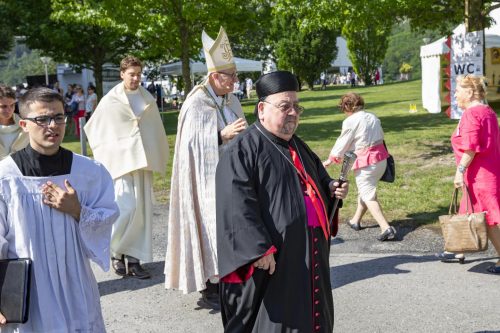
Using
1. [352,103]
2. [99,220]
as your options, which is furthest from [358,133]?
[99,220]

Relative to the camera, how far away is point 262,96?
3549 mm

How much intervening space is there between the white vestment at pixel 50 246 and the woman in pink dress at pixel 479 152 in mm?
3779

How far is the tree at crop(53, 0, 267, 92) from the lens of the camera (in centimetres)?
1869

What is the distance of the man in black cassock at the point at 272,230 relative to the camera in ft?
10.9

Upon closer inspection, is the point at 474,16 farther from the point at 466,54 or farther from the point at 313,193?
the point at 313,193

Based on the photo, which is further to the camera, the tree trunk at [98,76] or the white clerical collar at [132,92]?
the tree trunk at [98,76]

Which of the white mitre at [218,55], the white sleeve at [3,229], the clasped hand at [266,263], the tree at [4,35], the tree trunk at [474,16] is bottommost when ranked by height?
the clasped hand at [266,263]

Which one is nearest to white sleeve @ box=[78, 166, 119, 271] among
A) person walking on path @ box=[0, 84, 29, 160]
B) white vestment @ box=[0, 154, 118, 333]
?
white vestment @ box=[0, 154, 118, 333]

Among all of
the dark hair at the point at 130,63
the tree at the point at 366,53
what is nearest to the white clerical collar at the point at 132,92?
the dark hair at the point at 130,63

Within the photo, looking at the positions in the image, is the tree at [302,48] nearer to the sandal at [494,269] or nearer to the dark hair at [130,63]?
the dark hair at [130,63]

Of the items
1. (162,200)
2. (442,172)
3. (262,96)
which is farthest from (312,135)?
(262,96)

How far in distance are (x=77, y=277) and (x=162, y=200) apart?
23.1ft

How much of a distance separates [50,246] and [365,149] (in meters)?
4.96

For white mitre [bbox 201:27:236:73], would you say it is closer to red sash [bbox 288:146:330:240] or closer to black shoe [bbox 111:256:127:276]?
red sash [bbox 288:146:330:240]
